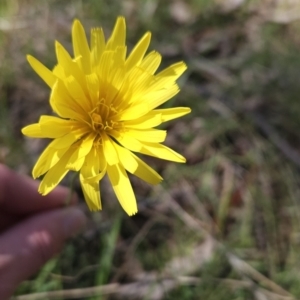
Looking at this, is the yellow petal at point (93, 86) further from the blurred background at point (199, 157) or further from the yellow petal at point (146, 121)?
the blurred background at point (199, 157)

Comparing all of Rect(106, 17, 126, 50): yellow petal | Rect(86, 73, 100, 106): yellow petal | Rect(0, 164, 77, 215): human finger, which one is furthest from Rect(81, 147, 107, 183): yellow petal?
Rect(0, 164, 77, 215): human finger

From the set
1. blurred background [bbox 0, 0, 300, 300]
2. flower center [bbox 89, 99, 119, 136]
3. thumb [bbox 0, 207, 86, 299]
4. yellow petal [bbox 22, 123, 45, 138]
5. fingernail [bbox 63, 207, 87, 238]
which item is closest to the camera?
yellow petal [bbox 22, 123, 45, 138]

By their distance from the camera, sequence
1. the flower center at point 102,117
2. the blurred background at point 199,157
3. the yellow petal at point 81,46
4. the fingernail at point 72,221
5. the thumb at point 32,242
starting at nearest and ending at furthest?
the yellow petal at point 81,46 < the flower center at point 102,117 < the thumb at point 32,242 < the fingernail at point 72,221 < the blurred background at point 199,157

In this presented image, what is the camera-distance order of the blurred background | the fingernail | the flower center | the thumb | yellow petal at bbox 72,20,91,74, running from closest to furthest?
yellow petal at bbox 72,20,91,74 → the flower center → the thumb → the fingernail → the blurred background

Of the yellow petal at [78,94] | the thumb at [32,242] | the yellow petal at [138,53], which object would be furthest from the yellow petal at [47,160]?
the thumb at [32,242]

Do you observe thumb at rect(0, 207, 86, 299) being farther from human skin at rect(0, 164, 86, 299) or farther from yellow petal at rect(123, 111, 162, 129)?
yellow petal at rect(123, 111, 162, 129)

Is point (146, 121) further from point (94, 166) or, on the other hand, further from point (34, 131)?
point (34, 131)
